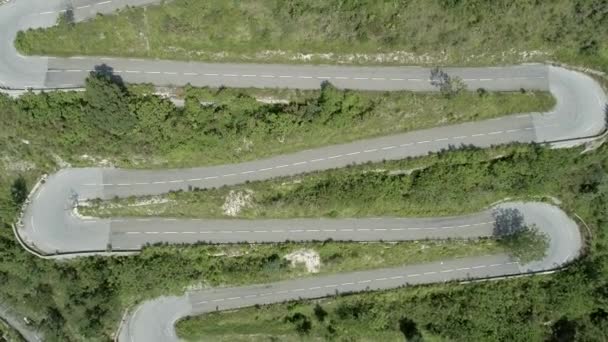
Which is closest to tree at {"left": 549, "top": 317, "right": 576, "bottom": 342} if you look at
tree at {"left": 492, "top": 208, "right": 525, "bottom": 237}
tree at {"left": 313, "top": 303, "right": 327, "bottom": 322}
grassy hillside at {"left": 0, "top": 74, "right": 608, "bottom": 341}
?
grassy hillside at {"left": 0, "top": 74, "right": 608, "bottom": 341}

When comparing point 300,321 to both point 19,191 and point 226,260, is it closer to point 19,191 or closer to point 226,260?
point 226,260

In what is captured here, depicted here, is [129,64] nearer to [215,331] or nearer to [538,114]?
[215,331]

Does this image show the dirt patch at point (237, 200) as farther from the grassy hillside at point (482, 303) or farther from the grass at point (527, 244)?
the grass at point (527, 244)

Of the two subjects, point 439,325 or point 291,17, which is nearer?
point 291,17

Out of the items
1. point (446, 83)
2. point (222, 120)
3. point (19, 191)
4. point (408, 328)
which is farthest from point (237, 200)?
point (446, 83)

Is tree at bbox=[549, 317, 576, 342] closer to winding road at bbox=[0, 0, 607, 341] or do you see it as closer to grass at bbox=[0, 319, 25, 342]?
winding road at bbox=[0, 0, 607, 341]

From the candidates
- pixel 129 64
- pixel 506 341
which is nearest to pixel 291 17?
pixel 129 64

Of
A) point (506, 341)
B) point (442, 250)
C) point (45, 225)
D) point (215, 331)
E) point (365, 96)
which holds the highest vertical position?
point (365, 96)
